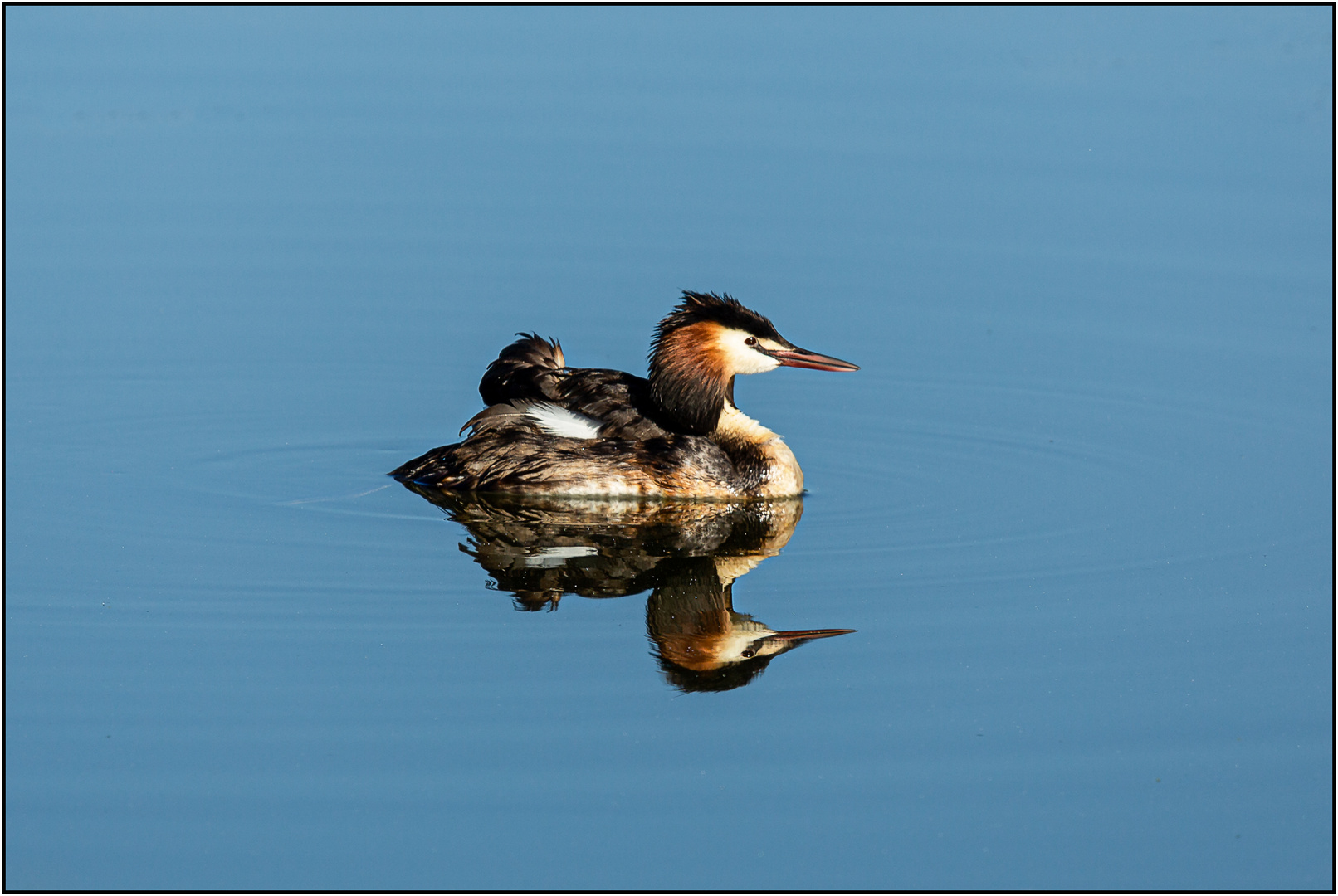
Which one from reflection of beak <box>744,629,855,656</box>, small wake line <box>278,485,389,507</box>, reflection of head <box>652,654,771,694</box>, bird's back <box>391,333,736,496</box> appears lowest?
reflection of head <box>652,654,771,694</box>

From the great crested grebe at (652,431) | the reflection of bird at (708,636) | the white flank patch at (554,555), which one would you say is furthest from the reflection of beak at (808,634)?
the great crested grebe at (652,431)

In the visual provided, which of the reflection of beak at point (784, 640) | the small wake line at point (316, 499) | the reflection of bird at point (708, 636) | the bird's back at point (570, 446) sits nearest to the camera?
the reflection of bird at point (708, 636)

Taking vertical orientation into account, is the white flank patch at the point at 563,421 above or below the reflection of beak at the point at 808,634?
above

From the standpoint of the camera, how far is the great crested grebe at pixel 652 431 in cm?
1005

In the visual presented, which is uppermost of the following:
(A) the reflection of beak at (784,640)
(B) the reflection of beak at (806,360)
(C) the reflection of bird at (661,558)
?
(B) the reflection of beak at (806,360)

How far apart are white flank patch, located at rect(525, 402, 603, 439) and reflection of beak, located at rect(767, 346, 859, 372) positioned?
111 cm

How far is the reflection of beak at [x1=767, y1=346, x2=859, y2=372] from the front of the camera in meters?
10.1

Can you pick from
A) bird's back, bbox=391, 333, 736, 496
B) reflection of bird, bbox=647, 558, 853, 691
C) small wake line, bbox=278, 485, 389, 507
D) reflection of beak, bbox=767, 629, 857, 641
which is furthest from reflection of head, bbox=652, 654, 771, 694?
small wake line, bbox=278, 485, 389, 507

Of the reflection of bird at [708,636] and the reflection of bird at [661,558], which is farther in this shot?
the reflection of bird at [661,558]

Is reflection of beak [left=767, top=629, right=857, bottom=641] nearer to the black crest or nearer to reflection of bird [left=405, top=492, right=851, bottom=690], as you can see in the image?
reflection of bird [left=405, top=492, right=851, bottom=690]

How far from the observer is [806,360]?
10.2 m

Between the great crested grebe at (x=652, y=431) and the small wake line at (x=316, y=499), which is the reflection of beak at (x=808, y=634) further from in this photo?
the small wake line at (x=316, y=499)

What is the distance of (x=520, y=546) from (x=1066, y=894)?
396cm

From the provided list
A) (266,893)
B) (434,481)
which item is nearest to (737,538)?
(434,481)
